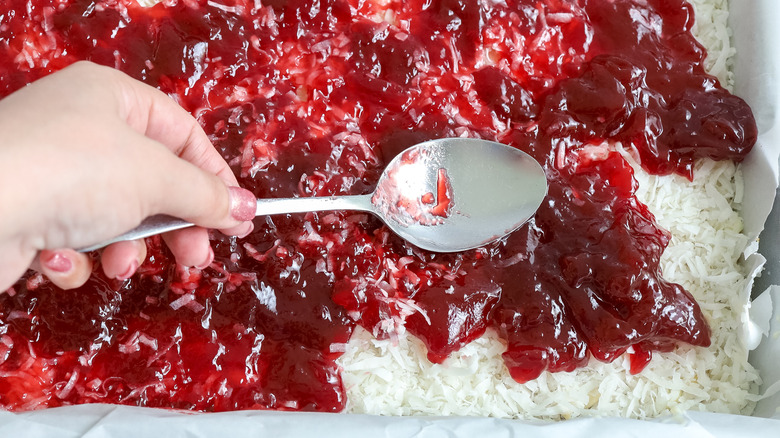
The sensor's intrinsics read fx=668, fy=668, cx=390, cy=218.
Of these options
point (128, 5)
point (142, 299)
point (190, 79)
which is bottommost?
point (142, 299)

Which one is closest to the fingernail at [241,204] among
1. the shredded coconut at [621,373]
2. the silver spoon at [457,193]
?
the silver spoon at [457,193]

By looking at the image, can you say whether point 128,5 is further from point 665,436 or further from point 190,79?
point 665,436

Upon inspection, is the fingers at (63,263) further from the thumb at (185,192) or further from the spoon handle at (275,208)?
the thumb at (185,192)

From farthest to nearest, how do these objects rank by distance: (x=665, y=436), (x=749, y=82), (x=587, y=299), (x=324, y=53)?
(x=749, y=82) < (x=324, y=53) < (x=587, y=299) < (x=665, y=436)

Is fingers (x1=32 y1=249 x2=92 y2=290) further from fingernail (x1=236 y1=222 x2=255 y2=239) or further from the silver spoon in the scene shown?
the silver spoon

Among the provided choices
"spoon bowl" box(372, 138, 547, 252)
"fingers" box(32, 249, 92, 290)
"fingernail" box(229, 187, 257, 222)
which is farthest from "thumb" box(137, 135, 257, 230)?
"spoon bowl" box(372, 138, 547, 252)

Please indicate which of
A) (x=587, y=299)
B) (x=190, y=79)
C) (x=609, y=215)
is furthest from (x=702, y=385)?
(x=190, y=79)

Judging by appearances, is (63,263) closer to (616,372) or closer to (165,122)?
(165,122)

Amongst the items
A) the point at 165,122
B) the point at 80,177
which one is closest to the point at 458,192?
the point at 165,122
